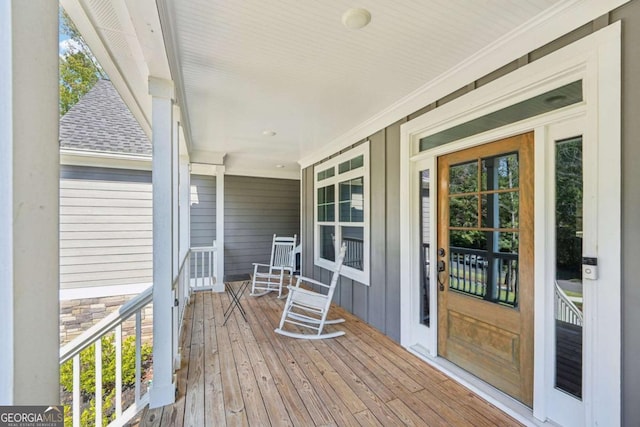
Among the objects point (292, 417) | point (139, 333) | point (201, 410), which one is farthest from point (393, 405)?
point (139, 333)

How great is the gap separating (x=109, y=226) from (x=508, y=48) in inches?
222

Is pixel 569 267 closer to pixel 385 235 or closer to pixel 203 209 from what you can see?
pixel 385 235

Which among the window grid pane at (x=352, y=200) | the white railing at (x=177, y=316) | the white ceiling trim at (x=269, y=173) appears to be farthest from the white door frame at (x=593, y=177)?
the white ceiling trim at (x=269, y=173)

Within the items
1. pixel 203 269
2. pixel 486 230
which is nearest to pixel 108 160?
pixel 203 269

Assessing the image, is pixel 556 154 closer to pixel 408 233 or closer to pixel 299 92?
pixel 408 233

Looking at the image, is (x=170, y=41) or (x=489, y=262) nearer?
(x=170, y=41)

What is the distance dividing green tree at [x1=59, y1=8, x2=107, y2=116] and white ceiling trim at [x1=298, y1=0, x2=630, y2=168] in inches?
100

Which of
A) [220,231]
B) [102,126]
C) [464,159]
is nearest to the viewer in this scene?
[464,159]

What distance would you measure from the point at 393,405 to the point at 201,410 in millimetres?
1419

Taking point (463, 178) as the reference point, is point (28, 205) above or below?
below

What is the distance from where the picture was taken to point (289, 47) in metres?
2.04

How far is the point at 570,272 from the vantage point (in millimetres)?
1750

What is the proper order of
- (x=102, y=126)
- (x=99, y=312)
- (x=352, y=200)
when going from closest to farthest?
(x=102, y=126), (x=99, y=312), (x=352, y=200)

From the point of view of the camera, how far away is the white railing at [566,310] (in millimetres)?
1710
